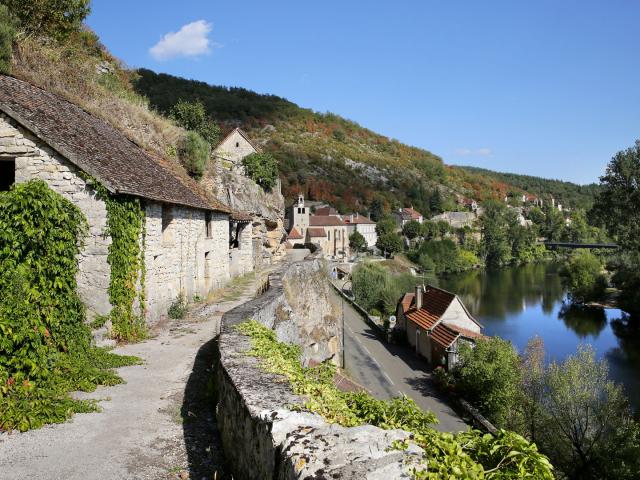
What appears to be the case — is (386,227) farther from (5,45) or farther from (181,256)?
(5,45)

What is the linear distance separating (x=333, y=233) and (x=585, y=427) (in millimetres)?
71484

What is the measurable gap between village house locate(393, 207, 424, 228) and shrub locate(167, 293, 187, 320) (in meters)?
99.5

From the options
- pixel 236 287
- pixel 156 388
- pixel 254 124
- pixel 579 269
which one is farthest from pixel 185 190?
pixel 254 124

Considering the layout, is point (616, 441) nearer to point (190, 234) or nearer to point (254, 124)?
point (190, 234)

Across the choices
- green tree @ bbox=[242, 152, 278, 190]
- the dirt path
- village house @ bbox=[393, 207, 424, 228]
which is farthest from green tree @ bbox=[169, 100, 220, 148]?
village house @ bbox=[393, 207, 424, 228]

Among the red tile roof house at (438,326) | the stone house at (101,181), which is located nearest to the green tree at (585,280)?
the red tile roof house at (438,326)

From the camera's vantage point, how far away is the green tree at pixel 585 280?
60.7 metres

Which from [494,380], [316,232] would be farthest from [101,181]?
[316,232]

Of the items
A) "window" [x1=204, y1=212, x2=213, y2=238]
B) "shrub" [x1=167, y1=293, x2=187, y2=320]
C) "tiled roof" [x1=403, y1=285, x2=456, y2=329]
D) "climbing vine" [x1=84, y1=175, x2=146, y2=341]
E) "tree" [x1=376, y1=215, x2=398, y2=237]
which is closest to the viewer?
"climbing vine" [x1=84, y1=175, x2=146, y2=341]

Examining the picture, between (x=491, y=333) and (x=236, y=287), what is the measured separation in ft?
109

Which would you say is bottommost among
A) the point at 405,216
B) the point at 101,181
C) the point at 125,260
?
the point at 125,260

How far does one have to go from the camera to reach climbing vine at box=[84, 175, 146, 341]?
998 centimetres

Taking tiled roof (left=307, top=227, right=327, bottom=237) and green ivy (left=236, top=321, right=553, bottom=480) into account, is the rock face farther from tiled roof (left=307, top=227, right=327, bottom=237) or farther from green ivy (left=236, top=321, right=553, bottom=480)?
tiled roof (left=307, top=227, right=327, bottom=237)

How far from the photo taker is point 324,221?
89.5 m
